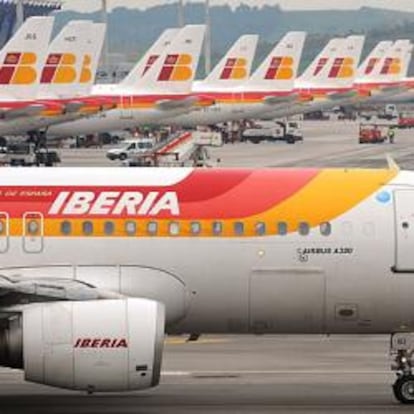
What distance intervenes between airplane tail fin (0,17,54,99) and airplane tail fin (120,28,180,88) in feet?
55.3

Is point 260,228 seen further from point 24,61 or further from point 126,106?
point 126,106

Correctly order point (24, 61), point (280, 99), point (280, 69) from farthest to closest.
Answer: point (280, 69), point (280, 99), point (24, 61)

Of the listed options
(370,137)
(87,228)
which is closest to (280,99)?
(370,137)

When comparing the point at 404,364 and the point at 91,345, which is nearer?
the point at 91,345

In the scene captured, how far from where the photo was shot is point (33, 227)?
2123 centimetres

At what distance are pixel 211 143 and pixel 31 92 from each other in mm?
13328

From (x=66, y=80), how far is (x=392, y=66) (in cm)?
9281

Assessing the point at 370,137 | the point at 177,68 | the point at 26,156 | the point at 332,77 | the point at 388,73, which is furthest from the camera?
the point at 388,73

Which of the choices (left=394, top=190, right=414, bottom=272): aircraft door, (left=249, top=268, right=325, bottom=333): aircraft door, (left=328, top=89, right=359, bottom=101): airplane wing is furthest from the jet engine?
(left=328, top=89, right=359, bottom=101): airplane wing

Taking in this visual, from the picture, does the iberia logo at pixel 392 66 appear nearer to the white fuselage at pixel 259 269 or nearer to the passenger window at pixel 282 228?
the white fuselage at pixel 259 269

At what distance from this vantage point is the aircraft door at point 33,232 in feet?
69.5

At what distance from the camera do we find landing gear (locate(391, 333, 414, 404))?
21.9 m

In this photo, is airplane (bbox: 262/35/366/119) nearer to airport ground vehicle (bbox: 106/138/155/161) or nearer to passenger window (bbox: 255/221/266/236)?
airport ground vehicle (bbox: 106/138/155/161)

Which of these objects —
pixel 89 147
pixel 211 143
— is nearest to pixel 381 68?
pixel 89 147
